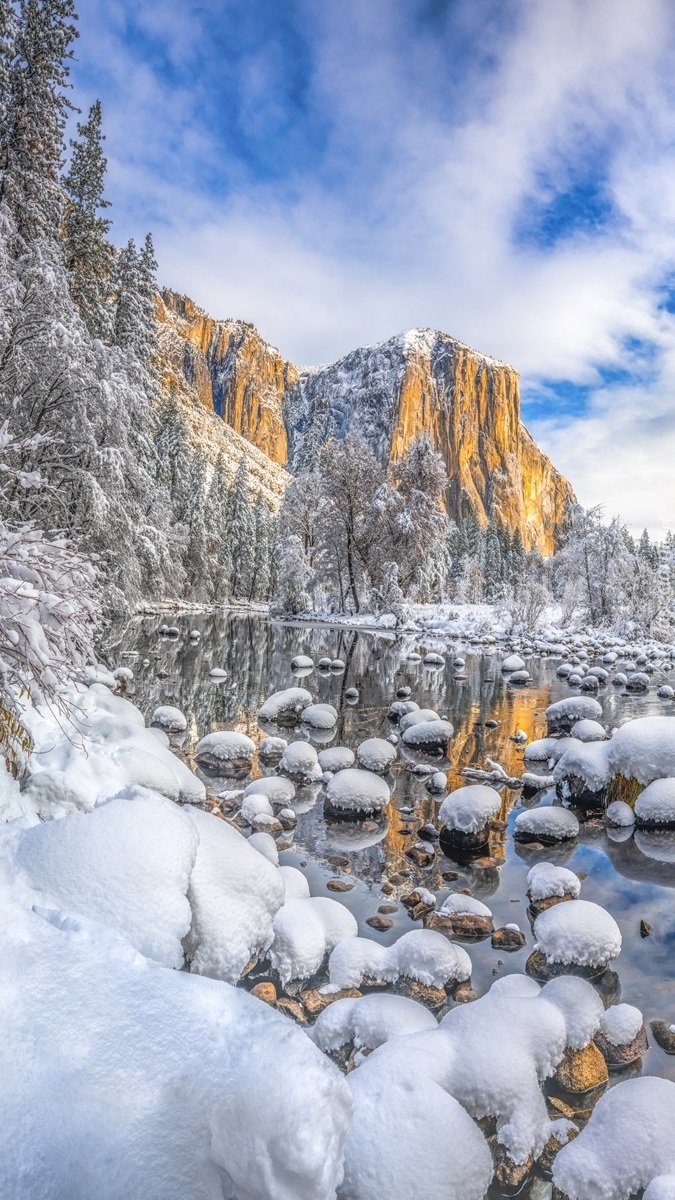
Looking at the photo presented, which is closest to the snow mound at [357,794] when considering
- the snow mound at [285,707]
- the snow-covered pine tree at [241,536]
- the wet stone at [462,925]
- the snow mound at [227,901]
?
the wet stone at [462,925]

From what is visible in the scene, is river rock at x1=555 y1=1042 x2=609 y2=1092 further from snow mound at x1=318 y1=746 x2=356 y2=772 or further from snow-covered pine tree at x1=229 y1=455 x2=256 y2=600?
snow-covered pine tree at x1=229 y1=455 x2=256 y2=600

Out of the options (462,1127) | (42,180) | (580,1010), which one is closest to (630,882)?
(580,1010)

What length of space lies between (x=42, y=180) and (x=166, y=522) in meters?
9.56

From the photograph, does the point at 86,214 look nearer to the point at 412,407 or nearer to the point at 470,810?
the point at 470,810

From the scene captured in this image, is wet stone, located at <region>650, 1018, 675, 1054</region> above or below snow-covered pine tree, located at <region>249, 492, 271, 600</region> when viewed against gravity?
below

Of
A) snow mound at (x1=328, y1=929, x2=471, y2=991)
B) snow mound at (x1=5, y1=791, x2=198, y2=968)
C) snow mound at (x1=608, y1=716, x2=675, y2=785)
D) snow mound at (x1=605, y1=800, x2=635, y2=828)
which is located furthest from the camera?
snow mound at (x1=608, y1=716, x2=675, y2=785)

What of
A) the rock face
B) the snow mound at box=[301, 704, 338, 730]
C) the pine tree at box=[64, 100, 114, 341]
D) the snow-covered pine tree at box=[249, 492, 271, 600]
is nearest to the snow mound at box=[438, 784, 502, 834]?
the snow mound at box=[301, 704, 338, 730]

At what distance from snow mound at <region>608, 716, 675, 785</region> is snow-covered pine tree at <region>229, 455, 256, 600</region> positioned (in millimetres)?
51712

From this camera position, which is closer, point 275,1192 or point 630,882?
point 275,1192

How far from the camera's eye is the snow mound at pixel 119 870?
2938 millimetres

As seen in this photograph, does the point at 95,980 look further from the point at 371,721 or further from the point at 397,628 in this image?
the point at 397,628

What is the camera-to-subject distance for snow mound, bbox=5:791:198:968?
2938 mm

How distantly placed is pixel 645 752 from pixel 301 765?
15.0ft

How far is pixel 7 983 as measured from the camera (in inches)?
85.7
